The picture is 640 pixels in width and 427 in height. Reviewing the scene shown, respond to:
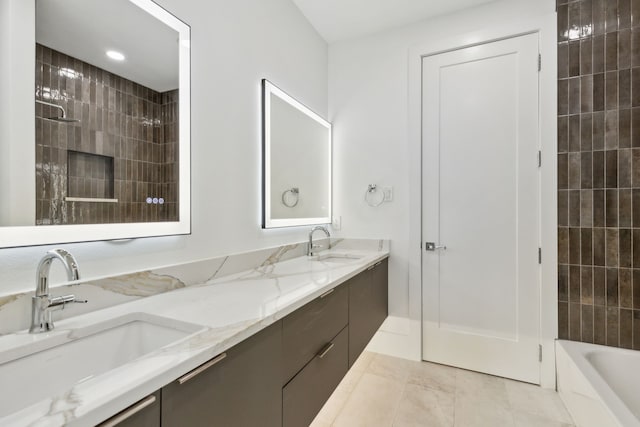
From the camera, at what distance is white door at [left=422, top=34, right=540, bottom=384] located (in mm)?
2059

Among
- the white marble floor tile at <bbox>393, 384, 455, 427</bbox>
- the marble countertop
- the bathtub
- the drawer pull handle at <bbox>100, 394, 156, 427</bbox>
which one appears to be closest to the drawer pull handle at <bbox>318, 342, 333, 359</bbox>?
the marble countertop

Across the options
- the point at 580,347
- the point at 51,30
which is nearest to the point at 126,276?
the point at 51,30

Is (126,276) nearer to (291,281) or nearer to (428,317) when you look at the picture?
(291,281)

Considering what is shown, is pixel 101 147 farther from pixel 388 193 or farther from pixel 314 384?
pixel 388 193

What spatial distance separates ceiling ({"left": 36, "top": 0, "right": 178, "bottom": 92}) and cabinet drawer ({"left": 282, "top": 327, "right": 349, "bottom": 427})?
49.6 inches

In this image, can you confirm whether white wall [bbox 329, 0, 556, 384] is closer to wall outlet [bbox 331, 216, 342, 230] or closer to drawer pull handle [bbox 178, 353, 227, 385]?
wall outlet [bbox 331, 216, 342, 230]

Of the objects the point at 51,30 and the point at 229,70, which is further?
the point at 229,70

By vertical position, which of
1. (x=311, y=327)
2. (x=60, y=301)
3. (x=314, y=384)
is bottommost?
(x=314, y=384)

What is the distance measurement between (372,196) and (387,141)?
0.46 m

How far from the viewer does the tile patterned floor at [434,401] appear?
1678 mm

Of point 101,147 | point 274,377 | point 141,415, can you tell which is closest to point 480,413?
point 274,377

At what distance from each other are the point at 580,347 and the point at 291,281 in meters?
1.86

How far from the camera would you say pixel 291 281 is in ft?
4.65

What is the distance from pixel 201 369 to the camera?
707 millimetres
